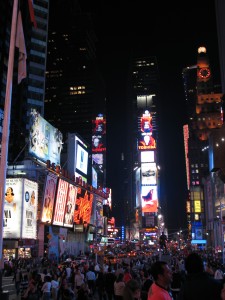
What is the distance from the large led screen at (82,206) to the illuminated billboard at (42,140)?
8.40 meters

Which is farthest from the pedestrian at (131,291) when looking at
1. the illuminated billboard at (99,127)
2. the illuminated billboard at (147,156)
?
the illuminated billboard at (99,127)

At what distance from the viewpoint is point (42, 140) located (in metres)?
51.9

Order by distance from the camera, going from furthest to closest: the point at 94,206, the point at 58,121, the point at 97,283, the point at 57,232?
the point at 58,121
the point at 94,206
the point at 57,232
the point at 97,283

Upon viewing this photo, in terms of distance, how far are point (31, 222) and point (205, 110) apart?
127093 millimetres

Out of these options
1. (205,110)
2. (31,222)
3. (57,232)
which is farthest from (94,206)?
(205,110)

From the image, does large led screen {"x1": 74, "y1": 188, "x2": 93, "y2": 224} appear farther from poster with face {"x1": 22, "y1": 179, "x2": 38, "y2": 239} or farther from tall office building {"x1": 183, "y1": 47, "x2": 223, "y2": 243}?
tall office building {"x1": 183, "y1": 47, "x2": 223, "y2": 243}

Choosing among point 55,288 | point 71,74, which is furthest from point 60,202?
point 71,74

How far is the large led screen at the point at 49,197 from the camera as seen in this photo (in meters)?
48.0

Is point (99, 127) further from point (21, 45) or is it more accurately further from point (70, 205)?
point (21, 45)

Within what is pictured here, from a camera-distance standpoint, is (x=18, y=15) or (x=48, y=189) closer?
(x=18, y=15)

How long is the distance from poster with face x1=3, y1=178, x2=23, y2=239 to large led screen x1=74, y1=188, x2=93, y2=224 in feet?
67.7

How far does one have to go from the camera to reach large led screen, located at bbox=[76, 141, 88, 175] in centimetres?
6600

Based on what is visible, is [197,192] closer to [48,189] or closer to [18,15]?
[48,189]

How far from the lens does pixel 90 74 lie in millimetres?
184250
